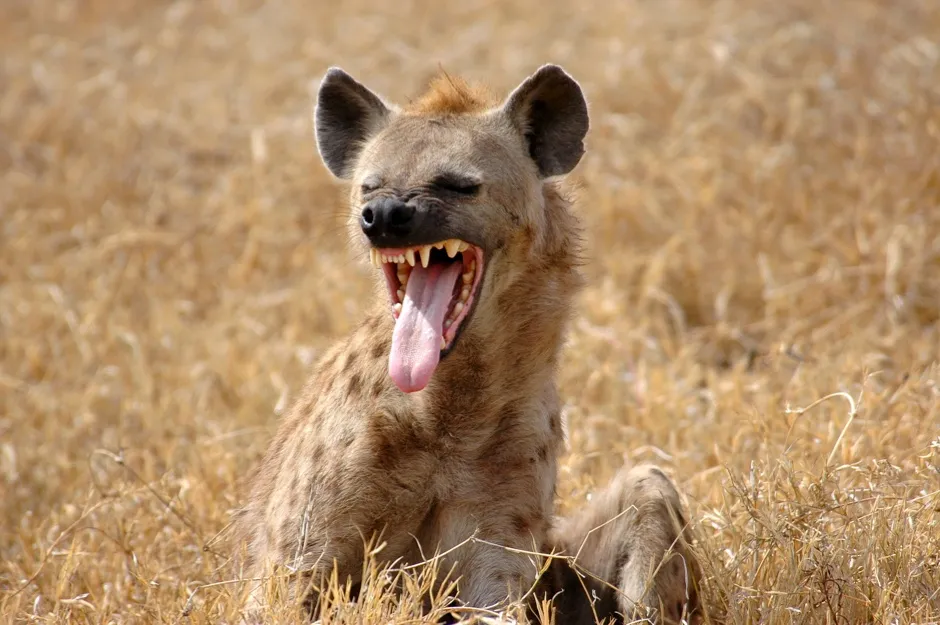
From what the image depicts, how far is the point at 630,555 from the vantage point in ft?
11.9

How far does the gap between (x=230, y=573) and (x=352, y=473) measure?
2.17 feet

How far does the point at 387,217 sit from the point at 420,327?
0.30 m

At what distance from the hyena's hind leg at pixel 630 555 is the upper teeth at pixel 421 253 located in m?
0.80

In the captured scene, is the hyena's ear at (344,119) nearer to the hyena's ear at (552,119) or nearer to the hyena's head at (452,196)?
the hyena's head at (452,196)

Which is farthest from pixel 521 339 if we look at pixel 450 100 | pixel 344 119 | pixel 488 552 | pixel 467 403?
pixel 344 119

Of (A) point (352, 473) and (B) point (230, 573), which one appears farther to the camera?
(B) point (230, 573)

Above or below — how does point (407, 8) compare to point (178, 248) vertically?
above

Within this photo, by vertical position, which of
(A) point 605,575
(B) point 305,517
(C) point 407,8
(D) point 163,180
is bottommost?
(A) point 605,575

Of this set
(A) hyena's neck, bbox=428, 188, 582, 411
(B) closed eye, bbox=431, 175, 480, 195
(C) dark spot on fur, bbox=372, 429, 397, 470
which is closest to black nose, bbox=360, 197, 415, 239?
(B) closed eye, bbox=431, 175, 480, 195

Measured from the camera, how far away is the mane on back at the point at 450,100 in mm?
3828

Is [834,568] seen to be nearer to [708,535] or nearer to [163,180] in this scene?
[708,535]

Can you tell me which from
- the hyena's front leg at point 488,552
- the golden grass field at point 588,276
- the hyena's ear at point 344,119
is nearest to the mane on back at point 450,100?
the hyena's ear at point 344,119

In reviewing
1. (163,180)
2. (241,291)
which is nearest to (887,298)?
(241,291)

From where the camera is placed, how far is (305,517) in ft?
11.1
